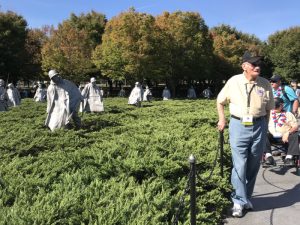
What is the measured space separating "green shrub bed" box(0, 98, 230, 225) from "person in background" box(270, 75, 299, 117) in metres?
1.67

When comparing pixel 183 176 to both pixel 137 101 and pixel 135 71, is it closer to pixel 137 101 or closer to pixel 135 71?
pixel 137 101

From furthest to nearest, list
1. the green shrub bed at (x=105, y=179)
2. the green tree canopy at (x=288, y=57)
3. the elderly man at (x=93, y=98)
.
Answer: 1. the green tree canopy at (x=288, y=57)
2. the elderly man at (x=93, y=98)
3. the green shrub bed at (x=105, y=179)

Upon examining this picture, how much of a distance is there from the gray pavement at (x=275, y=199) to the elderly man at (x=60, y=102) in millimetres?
5443

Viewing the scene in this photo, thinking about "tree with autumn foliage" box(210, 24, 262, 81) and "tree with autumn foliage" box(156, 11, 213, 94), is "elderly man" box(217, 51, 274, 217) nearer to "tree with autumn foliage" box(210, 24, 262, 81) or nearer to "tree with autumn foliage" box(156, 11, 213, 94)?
"tree with autumn foliage" box(156, 11, 213, 94)

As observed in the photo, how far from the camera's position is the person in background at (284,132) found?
7339 millimetres

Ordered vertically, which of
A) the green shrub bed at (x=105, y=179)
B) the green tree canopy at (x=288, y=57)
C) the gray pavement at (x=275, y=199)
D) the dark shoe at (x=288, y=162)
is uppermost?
the green tree canopy at (x=288, y=57)

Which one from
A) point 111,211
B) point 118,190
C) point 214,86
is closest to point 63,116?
point 118,190

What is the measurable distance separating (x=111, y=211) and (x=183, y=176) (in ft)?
6.65

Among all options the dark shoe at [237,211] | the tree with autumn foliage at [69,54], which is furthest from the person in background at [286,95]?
the tree with autumn foliage at [69,54]

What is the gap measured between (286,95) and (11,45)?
128 ft

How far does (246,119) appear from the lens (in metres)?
4.93

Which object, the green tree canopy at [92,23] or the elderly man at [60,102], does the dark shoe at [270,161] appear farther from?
the green tree canopy at [92,23]

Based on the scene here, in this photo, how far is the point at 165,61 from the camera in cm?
4088

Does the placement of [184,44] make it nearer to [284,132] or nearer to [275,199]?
[284,132]
